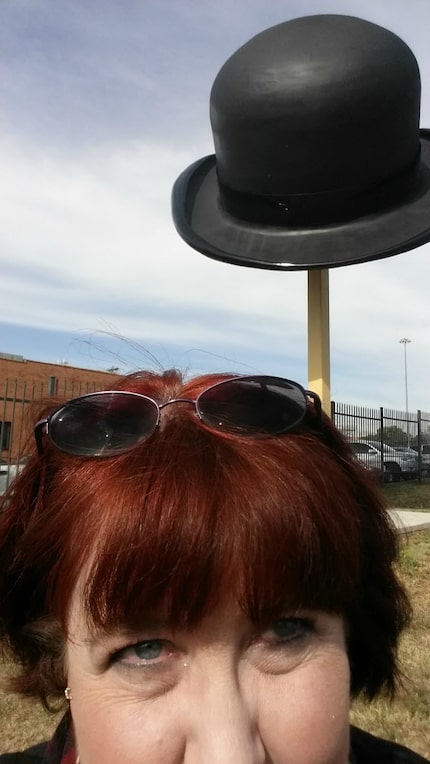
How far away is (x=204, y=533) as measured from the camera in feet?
3.02

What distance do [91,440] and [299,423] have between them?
336 millimetres

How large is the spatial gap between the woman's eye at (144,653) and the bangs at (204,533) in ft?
0.13

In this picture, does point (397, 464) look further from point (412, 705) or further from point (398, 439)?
point (412, 705)

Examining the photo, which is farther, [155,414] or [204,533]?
[155,414]

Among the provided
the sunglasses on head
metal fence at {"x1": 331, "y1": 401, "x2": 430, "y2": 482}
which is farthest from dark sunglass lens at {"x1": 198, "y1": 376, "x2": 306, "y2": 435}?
metal fence at {"x1": 331, "y1": 401, "x2": 430, "y2": 482}

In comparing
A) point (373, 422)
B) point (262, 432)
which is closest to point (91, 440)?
point (262, 432)

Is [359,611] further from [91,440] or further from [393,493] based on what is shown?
[393,493]

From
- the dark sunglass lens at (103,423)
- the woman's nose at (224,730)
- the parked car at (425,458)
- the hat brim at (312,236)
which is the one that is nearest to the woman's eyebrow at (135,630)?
the woman's nose at (224,730)

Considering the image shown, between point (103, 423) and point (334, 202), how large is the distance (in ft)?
2.15

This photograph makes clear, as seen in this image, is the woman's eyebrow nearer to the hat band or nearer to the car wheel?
the hat band

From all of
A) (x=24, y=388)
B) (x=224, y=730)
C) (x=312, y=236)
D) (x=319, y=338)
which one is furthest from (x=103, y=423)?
(x=24, y=388)

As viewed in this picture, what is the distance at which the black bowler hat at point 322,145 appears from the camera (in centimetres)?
126

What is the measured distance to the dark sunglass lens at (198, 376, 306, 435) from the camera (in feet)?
3.47

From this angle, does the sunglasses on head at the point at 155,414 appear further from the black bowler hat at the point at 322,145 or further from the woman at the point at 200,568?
the black bowler hat at the point at 322,145
